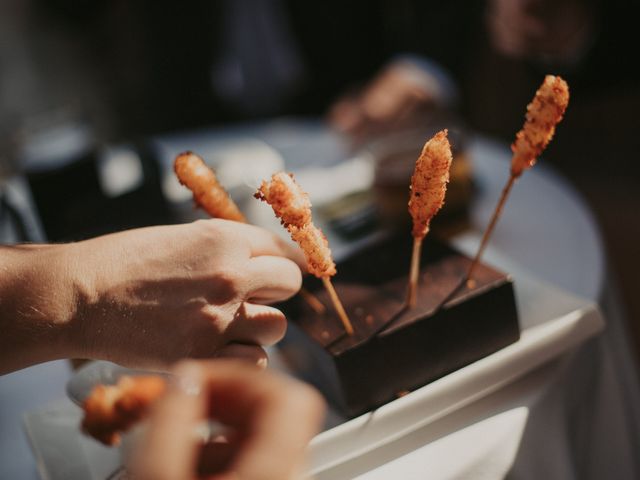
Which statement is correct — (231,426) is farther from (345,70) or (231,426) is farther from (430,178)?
(345,70)

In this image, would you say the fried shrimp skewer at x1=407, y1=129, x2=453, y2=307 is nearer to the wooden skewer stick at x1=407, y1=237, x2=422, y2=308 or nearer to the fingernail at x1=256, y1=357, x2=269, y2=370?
the wooden skewer stick at x1=407, y1=237, x2=422, y2=308

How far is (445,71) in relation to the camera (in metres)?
2.55

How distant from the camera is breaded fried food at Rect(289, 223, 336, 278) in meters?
0.67

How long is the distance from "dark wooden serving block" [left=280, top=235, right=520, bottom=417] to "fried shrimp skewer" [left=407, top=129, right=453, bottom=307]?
0.14 ft

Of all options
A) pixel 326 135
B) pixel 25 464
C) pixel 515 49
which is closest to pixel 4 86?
pixel 326 135

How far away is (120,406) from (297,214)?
0.84ft

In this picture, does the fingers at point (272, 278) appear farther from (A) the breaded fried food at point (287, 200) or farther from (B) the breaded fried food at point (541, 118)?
(B) the breaded fried food at point (541, 118)

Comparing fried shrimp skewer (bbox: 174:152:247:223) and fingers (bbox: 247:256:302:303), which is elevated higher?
fried shrimp skewer (bbox: 174:152:247:223)

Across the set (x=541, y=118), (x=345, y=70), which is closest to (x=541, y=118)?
(x=541, y=118)

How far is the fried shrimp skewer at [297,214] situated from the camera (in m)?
0.65

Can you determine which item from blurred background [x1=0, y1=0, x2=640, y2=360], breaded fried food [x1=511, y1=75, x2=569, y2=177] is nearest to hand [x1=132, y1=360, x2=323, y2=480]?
breaded fried food [x1=511, y1=75, x2=569, y2=177]

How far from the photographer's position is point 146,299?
2.23ft

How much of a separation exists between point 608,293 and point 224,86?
2992mm

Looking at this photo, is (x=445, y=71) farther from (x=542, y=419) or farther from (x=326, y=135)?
(x=542, y=419)
